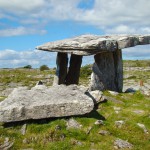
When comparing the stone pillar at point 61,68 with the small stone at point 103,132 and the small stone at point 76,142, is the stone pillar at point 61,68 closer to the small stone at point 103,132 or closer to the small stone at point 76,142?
the small stone at point 103,132

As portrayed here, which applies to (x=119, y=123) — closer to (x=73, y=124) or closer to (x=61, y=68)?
(x=73, y=124)

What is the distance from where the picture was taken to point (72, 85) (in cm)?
1912

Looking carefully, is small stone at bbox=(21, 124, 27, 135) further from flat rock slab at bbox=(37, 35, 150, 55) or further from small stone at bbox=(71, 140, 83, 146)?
flat rock slab at bbox=(37, 35, 150, 55)

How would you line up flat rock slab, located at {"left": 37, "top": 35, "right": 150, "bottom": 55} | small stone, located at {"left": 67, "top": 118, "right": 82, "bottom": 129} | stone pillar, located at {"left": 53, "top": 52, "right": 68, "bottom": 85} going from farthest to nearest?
stone pillar, located at {"left": 53, "top": 52, "right": 68, "bottom": 85} < flat rock slab, located at {"left": 37, "top": 35, "right": 150, "bottom": 55} < small stone, located at {"left": 67, "top": 118, "right": 82, "bottom": 129}

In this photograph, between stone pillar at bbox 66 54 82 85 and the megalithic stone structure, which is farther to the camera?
stone pillar at bbox 66 54 82 85

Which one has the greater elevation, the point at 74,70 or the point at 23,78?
the point at 74,70

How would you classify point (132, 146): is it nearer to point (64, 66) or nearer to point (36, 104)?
point (36, 104)

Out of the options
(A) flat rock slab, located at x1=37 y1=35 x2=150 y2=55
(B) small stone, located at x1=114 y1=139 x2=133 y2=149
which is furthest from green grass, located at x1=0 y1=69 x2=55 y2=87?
(B) small stone, located at x1=114 y1=139 x2=133 y2=149

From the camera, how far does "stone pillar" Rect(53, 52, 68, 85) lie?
25797mm

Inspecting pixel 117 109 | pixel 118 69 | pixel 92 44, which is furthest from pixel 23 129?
pixel 118 69

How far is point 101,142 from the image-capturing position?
15.0 m

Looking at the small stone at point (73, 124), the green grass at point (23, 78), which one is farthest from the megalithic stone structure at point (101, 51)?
the green grass at point (23, 78)

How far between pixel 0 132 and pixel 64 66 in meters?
11.6

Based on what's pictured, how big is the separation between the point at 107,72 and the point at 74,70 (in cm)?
438
